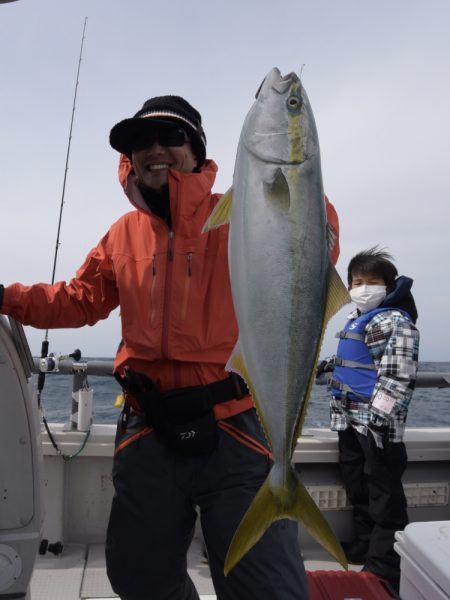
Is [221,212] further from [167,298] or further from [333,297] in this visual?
[167,298]

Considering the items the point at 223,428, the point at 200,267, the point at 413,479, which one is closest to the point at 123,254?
the point at 200,267

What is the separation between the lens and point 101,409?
39.3 ft

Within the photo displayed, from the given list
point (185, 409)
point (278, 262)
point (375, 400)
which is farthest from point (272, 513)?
point (375, 400)

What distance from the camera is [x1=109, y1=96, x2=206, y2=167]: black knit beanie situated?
248cm

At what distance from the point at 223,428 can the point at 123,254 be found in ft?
3.23

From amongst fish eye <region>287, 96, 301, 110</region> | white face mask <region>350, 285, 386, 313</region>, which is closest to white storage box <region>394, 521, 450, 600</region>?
fish eye <region>287, 96, 301, 110</region>

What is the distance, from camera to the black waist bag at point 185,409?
237cm

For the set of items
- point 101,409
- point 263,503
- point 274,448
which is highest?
point 274,448

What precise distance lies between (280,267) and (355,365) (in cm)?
323

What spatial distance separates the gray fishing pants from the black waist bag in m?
0.07

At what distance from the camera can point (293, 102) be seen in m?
1.72

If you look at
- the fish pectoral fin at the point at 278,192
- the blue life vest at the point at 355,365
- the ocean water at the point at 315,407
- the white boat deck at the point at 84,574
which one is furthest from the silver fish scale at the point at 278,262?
the ocean water at the point at 315,407

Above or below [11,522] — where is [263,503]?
above

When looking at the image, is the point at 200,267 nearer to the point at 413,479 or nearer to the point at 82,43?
the point at 82,43
